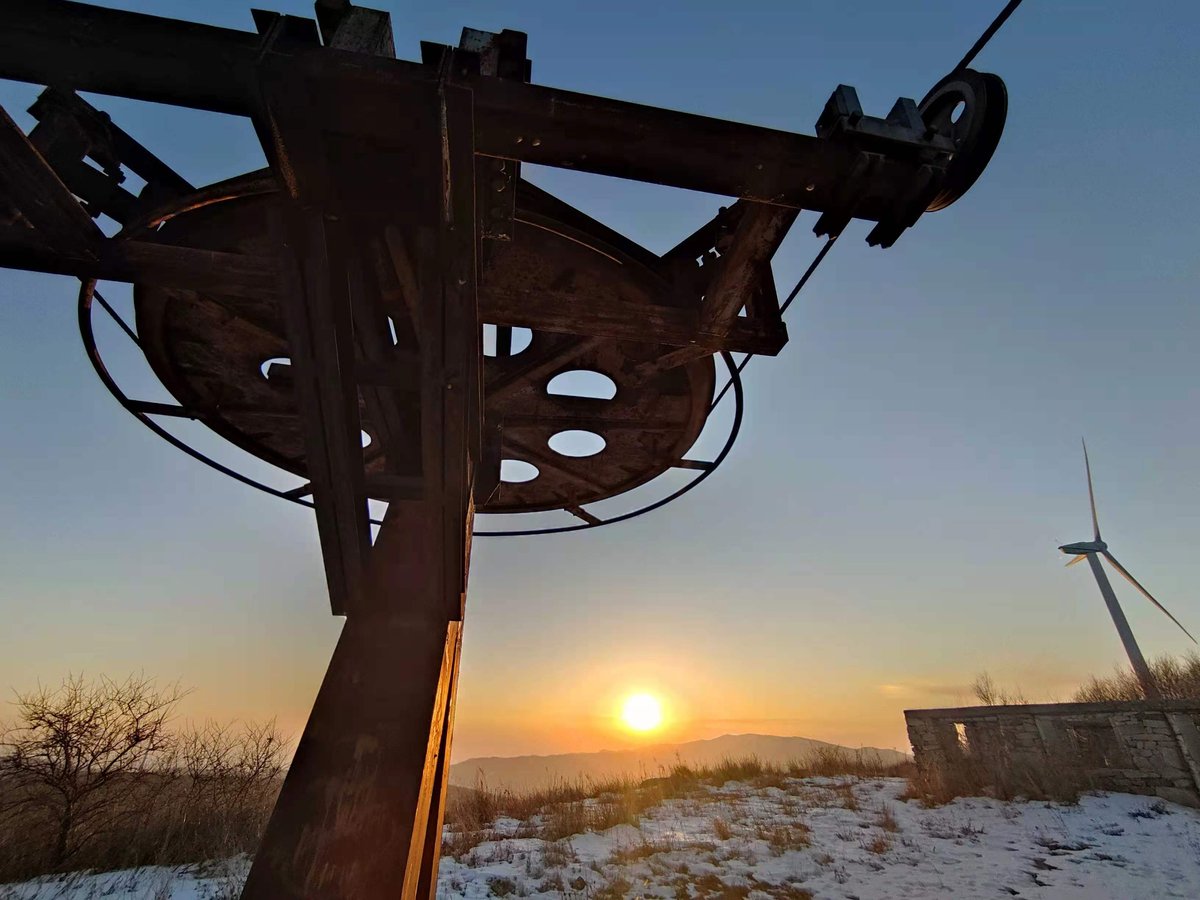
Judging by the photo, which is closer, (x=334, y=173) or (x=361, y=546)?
(x=334, y=173)

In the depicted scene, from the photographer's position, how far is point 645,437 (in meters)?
5.07

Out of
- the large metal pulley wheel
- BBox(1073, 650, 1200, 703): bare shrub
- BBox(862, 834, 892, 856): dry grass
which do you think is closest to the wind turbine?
BBox(1073, 650, 1200, 703): bare shrub

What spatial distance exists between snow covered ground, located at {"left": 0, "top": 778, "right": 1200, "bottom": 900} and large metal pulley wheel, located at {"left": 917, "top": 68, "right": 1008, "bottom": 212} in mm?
9305

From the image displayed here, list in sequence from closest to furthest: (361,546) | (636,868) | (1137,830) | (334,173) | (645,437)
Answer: (334,173) → (361,546) → (645,437) → (636,868) → (1137,830)

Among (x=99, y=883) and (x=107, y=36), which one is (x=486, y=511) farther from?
(x=99, y=883)

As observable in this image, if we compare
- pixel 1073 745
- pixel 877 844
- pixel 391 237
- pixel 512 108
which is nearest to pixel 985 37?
pixel 512 108

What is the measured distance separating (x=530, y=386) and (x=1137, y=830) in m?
17.0

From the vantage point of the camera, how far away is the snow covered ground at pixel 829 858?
8398mm

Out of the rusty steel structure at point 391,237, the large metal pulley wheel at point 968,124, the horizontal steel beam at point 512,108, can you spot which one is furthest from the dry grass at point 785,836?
the horizontal steel beam at point 512,108

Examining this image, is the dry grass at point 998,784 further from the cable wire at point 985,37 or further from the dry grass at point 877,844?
the cable wire at point 985,37

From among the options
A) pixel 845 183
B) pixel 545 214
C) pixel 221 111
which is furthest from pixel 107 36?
pixel 845 183

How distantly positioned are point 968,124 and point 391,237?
2469mm

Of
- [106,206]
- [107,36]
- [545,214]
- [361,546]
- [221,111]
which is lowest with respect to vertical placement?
[361,546]

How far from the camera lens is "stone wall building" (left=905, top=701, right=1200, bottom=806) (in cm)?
1470
